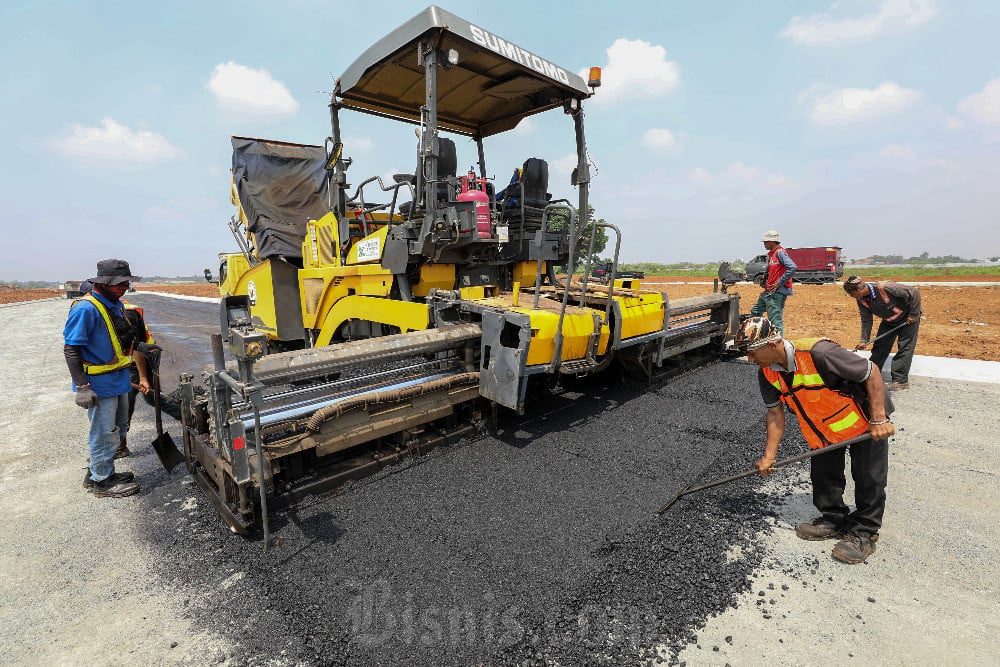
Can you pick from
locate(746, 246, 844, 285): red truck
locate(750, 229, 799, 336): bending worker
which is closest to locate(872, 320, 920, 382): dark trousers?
locate(750, 229, 799, 336): bending worker

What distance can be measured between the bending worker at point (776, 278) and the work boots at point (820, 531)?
3.99 m

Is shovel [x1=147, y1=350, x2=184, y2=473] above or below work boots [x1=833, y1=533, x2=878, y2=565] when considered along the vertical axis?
above

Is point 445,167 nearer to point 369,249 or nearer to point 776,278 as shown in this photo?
point 369,249

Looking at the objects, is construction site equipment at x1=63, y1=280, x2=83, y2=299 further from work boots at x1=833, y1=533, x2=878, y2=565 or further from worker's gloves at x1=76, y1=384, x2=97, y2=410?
work boots at x1=833, y1=533, x2=878, y2=565

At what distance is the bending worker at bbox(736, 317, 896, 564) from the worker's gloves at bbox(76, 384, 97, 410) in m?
4.20

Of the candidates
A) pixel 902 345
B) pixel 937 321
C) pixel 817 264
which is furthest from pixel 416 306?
pixel 817 264

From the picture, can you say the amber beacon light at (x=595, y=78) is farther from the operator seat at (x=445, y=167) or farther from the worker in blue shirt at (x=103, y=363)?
the worker in blue shirt at (x=103, y=363)

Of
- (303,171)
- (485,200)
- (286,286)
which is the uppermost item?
(303,171)

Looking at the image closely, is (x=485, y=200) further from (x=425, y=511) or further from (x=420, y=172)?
(x=425, y=511)

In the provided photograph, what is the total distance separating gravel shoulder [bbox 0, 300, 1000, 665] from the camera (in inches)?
79.9

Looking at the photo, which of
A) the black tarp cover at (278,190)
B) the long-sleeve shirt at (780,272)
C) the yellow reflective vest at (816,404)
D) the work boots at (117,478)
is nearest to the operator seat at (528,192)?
the black tarp cover at (278,190)

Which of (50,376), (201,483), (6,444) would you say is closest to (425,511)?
(201,483)

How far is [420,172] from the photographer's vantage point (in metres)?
3.96

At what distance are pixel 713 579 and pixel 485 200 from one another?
3.19 meters
